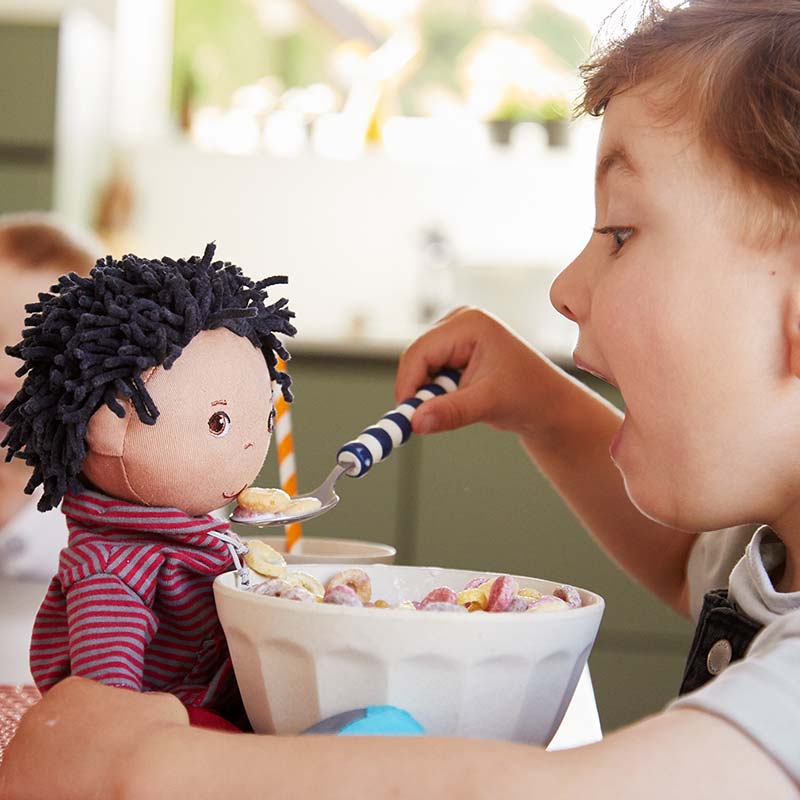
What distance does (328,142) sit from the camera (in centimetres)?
329

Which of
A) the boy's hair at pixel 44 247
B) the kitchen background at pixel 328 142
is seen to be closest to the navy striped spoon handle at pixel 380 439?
the boy's hair at pixel 44 247

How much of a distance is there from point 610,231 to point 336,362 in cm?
185

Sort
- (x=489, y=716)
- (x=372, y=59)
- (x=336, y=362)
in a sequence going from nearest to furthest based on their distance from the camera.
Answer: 1. (x=489, y=716)
2. (x=336, y=362)
3. (x=372, y=59)

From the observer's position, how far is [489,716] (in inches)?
18.3

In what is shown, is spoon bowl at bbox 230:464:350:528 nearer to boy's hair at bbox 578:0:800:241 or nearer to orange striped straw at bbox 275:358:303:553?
A: orange striped straw at bbox 275:358:303:553

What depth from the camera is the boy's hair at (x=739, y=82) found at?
56cm

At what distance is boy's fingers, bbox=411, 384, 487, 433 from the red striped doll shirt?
0.88 ft

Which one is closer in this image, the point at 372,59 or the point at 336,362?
the point at 336,362

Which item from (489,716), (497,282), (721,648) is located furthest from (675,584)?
(497,282)

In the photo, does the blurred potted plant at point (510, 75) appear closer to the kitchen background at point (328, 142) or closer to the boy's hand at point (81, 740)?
the kitchen background at point (328, 142)

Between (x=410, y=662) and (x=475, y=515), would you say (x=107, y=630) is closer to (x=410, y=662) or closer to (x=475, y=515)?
(x=410, y=662)

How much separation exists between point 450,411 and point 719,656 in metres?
0.27

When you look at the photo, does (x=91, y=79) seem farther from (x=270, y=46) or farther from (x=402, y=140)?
(x=402, y=140)

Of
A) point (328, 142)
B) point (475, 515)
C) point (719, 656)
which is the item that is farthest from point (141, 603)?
point (328, 142)
